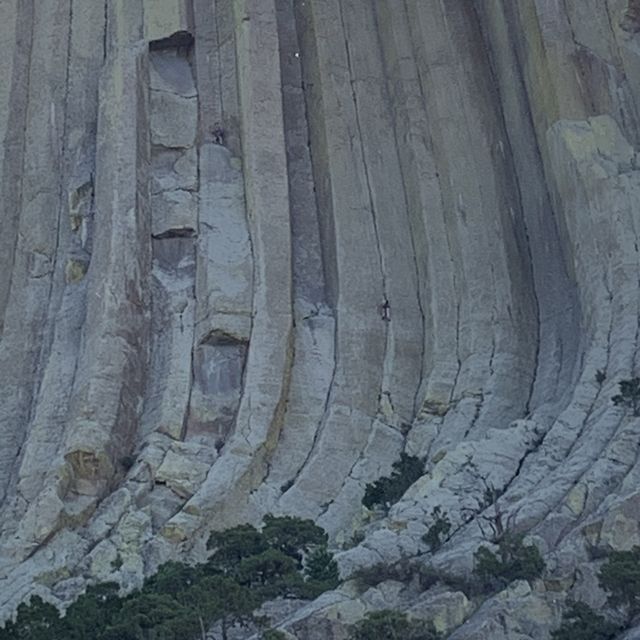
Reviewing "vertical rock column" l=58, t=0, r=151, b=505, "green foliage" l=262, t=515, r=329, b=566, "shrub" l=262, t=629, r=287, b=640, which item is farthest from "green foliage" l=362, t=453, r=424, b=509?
"shrub" l=262, t=629, r=287, b=640

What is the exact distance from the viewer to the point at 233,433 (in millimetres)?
50344

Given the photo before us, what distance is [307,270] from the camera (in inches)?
2120

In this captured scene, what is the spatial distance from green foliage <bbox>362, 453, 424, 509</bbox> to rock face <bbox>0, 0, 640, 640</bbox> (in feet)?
1.12

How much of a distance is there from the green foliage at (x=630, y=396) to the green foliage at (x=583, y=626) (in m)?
6.44

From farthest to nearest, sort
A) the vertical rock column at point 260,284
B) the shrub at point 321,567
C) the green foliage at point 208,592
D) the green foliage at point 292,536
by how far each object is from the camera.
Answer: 1. the vertical rock column at point 260,284
2. the green foliage at point 292,536
3. the shrub at point 321,567
4. the green foliage at point 208,592

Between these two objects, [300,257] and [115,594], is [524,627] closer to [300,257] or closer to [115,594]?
[115,594]

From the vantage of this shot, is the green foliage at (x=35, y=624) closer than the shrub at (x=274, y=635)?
No

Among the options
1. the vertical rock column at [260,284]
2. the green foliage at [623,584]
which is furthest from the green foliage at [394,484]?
the green foliage at [623,584]

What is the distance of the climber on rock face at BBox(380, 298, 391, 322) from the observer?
174 ft

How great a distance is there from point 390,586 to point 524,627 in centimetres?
280

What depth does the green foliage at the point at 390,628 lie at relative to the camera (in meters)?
39.7

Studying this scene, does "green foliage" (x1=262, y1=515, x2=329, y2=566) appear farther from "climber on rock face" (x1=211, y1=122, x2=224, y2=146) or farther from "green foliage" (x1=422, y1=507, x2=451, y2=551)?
"climber on rock face" (x1=211, y1=122, x2=224, y2=146)

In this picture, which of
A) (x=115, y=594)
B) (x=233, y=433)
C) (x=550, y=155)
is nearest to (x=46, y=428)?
(x=233, y=433)

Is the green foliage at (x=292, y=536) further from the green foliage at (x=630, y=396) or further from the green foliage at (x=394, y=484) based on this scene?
the green foliage at (x=630, y=396)
